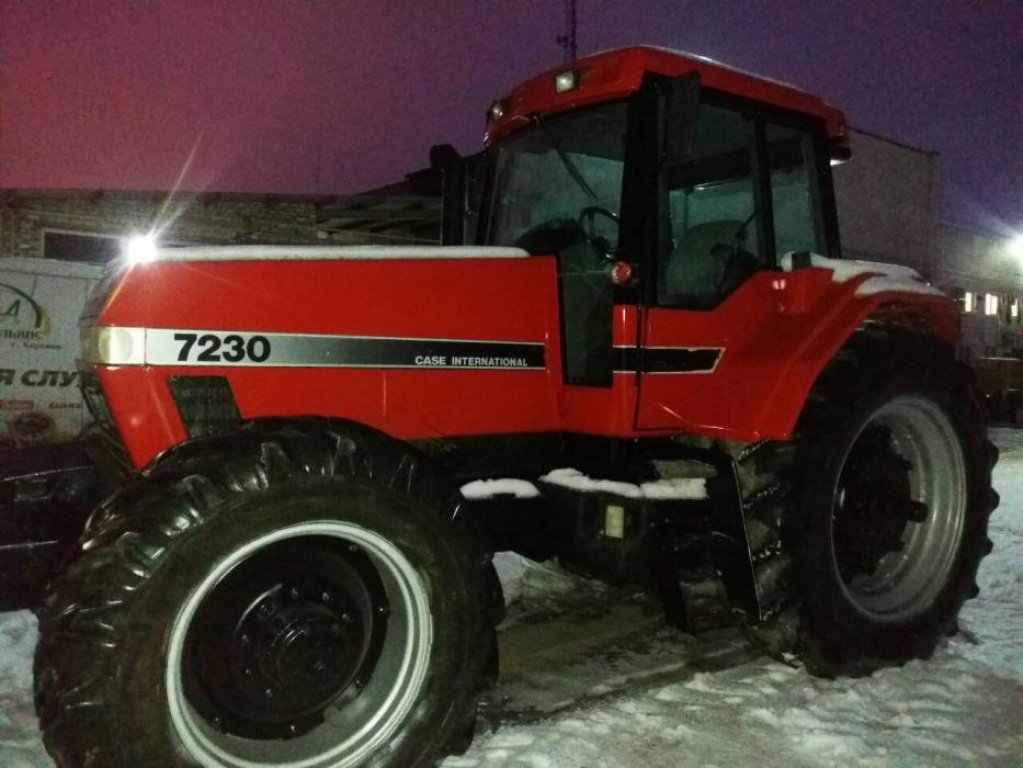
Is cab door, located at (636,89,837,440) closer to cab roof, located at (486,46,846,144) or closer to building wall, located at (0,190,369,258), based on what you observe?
cab roof, located at (486,46,846,144)

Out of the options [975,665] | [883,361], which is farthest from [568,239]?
[975,665]

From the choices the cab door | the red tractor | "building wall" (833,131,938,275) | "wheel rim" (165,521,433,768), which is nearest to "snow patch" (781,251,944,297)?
the red tractor

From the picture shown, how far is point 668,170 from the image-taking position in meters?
3.58

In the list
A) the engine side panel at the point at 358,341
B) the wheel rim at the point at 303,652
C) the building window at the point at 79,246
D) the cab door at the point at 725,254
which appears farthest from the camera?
the building window at the point at 79,246

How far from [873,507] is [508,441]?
1.80m

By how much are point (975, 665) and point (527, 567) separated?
100 inches

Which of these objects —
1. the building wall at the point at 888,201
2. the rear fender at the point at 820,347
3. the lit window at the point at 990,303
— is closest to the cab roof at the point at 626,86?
the rear fender at the point at 820,347

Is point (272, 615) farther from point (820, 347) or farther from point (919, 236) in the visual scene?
point (919, 236)

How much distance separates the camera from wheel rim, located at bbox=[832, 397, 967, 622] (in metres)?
3.90

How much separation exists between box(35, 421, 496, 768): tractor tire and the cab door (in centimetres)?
122

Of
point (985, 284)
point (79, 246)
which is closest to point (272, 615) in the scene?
point (79, 246)

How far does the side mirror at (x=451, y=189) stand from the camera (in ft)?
14.2

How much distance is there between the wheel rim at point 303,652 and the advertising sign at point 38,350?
959cm

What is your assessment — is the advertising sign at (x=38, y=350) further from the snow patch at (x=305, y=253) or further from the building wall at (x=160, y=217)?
the snow patch at (x=305, y=253)
